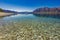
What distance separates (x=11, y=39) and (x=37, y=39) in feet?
4.53

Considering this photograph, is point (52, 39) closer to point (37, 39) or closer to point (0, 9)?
point (37, 39)

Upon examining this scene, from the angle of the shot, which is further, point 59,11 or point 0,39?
point 59,11

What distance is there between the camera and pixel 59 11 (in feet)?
169

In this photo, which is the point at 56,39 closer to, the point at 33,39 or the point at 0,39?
the point at 33,39

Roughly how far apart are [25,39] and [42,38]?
0.92m

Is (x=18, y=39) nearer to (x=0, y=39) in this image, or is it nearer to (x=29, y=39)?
(x=29, y=39)

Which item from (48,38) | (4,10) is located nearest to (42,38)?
(48,38)

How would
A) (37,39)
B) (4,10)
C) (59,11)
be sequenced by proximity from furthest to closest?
(59,11) < (4,10) < (37,39)

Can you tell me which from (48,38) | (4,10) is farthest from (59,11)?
(48,38)

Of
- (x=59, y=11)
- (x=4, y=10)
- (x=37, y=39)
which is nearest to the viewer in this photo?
(x=37, y=39)

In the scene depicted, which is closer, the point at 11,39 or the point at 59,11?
the point at 11,39

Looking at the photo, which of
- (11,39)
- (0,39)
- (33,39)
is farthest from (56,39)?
(0,39)

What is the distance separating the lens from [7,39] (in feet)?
17.3

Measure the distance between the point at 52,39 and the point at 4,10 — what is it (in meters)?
37.4
